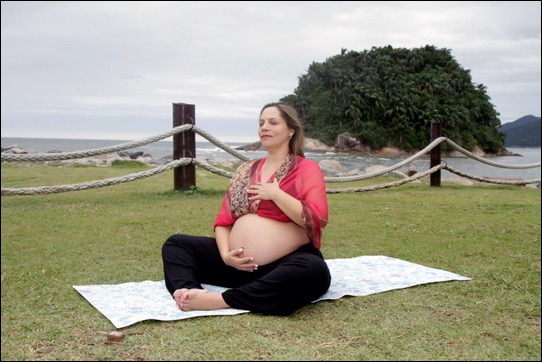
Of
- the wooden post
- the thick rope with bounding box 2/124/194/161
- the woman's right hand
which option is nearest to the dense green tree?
the wooden post

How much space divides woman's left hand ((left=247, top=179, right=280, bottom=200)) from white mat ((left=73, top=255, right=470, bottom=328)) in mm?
601

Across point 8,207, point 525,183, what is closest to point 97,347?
point 8,207

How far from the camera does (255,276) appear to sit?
119 inches

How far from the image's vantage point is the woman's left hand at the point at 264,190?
9.38 feet

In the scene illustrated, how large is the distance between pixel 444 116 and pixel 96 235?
144ft

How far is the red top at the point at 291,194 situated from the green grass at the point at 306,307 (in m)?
0.47

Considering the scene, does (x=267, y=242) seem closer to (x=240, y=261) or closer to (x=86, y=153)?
(x=240, y=261)

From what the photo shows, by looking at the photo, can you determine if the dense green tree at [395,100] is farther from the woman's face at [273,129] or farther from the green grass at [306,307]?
the woman's face at [273,129]

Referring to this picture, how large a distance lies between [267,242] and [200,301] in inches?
18.9

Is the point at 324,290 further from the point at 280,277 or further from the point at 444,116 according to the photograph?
the point at 444,116

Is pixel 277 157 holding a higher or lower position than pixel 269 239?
higher

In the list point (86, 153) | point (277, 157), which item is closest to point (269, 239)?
point (277, 157)

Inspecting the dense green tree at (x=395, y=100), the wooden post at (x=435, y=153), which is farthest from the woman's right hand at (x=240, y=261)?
the dense green tree at (x=395, y=100)

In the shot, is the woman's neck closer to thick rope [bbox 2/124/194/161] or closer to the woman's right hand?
the woman's right hand
